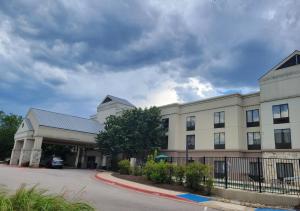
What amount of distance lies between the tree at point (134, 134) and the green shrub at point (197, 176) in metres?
21.2

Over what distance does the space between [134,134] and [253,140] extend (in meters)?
16.4

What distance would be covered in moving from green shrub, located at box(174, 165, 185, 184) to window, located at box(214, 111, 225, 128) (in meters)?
19.0

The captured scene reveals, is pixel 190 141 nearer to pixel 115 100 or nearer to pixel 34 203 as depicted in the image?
pixel 115 100

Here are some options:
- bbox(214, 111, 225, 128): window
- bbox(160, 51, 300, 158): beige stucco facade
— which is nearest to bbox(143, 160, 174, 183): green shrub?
bbox(160, 51, 300, 158): beige stucco facade

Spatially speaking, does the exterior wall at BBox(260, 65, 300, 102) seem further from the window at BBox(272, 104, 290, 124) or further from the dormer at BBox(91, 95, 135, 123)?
the dormer at BBox(91, 95, 135, 123)

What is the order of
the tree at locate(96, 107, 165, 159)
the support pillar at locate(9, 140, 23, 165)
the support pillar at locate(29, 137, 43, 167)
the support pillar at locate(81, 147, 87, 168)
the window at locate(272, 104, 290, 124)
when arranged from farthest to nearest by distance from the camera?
the support pillar at locate(81, 147, 87, 168) → the support pillar at locate(9, 140, 23, 165) → the tree at locate(96, 107, 165, 159) → the support pillar at locate(29, 137, 43, 167) → the window at locate(272, 104, 290, 124)

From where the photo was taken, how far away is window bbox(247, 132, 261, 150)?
32.7 meters

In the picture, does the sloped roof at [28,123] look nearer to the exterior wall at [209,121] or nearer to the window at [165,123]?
the window at [165,123]

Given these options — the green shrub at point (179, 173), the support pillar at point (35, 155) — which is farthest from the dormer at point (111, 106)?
the green shrub at point (179, 173)

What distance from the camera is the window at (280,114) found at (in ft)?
98.1

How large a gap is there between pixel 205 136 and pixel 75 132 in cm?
2100

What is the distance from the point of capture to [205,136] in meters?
37.2

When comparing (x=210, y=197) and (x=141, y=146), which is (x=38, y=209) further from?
(x=141, y=146)

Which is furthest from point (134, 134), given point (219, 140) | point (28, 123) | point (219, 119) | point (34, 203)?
A: point (34, 203)
